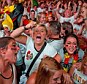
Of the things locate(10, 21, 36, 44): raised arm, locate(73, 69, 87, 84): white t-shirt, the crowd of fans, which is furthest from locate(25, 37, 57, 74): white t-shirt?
locate(73, 69, 87, 84): white t-shirt

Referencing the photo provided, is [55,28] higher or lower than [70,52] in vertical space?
higher

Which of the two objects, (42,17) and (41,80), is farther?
(42,17)

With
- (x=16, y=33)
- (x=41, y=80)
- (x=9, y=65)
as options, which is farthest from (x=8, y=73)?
(x=16, y=33)

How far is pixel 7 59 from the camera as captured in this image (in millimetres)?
2381

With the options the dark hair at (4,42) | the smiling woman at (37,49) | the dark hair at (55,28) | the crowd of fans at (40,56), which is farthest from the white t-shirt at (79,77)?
the dark hair at (55,28)

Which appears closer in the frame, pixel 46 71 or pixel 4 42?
pixel 46 71

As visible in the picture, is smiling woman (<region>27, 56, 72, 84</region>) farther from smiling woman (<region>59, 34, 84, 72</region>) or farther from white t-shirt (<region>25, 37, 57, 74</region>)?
smiling woman (<region>59, 34, 84, 72</region>)

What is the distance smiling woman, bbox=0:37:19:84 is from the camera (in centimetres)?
236

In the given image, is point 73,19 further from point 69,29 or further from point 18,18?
point 69,29

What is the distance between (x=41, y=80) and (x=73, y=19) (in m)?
5.07

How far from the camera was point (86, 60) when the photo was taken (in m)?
2.77

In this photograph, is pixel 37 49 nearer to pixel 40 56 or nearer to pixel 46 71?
pixel 40 56

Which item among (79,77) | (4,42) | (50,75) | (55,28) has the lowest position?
(79,77)

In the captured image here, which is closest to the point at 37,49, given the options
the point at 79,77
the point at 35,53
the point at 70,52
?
the point at 35,53
